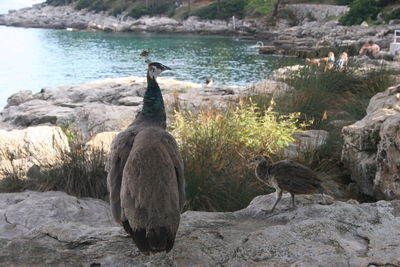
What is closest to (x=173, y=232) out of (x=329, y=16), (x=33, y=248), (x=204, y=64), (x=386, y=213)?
(x=33, y=248)

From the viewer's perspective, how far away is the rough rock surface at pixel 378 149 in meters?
4.88

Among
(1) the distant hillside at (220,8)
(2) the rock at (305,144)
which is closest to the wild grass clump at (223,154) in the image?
(2) the rock at (305,144)

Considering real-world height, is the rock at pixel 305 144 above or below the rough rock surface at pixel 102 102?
above

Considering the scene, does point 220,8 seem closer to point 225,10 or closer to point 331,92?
point 225,10

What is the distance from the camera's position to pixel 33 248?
311 centimetres

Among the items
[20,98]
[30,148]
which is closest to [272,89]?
[30,148]

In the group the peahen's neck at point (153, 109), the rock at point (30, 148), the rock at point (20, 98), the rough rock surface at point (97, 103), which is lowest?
the rock at point (20, 98)

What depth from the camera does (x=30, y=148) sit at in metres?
8.27

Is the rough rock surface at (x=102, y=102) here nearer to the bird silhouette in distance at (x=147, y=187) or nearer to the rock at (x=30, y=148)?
the rock at (x=30, y=148)

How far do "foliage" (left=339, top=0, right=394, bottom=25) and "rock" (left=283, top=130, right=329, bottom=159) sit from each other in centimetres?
4528

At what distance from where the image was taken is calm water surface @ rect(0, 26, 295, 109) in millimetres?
30125

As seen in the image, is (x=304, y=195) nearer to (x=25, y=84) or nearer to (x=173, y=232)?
(x=173, y=232)

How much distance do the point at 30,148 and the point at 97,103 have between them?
17.8 feet

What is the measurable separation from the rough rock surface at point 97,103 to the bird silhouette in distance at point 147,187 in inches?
215
